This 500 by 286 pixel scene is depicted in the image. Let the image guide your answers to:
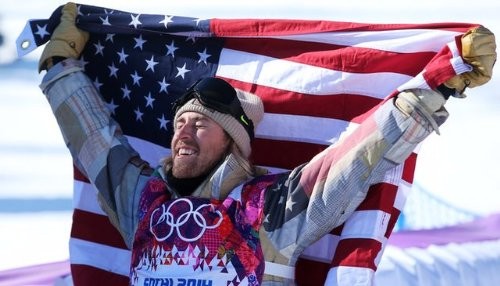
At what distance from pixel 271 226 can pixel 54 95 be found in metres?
0.84

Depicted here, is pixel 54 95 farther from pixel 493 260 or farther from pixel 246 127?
pixel 493 260

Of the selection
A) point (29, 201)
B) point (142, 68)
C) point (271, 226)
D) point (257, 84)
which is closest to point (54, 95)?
point (142, 68)

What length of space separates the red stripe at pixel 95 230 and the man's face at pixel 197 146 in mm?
415

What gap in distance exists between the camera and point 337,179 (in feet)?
10.6

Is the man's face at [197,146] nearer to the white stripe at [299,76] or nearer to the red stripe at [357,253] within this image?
the white stripe at [299,76]

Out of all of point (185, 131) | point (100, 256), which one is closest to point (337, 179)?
point (185, 131)

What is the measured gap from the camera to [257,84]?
3.77m

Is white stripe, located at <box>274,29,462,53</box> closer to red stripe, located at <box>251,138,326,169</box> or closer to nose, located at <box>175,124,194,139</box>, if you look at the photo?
red stripe, located at <box>251,138,326,169</box>

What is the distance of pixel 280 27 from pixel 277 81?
161 mm

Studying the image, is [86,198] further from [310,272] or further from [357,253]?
[357,253]

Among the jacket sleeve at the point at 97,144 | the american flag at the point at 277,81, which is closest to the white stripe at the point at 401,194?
the american flag at the point at 277,81

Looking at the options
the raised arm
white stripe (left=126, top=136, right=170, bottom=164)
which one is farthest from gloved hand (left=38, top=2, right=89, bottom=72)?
white stripe (left=126, top=136, right=170, bottom=164)

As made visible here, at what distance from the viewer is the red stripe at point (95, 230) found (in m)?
Answer: 3.82

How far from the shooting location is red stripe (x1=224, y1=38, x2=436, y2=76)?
11.5 ft
